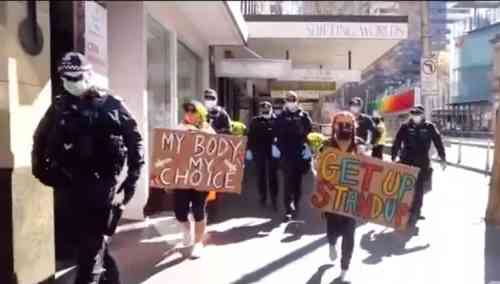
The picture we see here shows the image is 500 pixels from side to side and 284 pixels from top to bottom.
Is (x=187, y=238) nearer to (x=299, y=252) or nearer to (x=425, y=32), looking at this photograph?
(x=299, y=252)

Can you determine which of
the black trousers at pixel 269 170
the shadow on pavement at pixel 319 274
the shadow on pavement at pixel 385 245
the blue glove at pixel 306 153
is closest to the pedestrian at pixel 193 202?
the shadow on pavement at pixel 319 274

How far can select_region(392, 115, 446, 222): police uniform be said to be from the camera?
8.97 m

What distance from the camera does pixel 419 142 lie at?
895cm

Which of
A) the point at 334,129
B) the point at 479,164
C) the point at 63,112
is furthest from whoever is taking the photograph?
the point at 479,164

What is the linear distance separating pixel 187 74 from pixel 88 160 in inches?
356

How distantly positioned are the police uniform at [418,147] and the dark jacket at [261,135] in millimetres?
1934

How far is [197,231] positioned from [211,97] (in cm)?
251

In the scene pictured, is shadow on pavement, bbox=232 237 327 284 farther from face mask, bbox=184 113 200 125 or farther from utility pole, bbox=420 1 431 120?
utility pole, bbox=420 1 431 120

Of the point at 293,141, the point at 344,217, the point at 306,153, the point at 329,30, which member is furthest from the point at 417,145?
the point at 329,30

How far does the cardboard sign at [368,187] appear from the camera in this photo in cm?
637

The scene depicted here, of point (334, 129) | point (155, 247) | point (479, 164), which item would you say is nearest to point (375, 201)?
point (334, 129)

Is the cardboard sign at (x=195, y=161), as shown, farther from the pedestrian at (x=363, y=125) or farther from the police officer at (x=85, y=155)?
the pedestrian at (x=363, y=125)

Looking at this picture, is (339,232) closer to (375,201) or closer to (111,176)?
(375,201)

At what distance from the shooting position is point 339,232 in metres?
6.52
